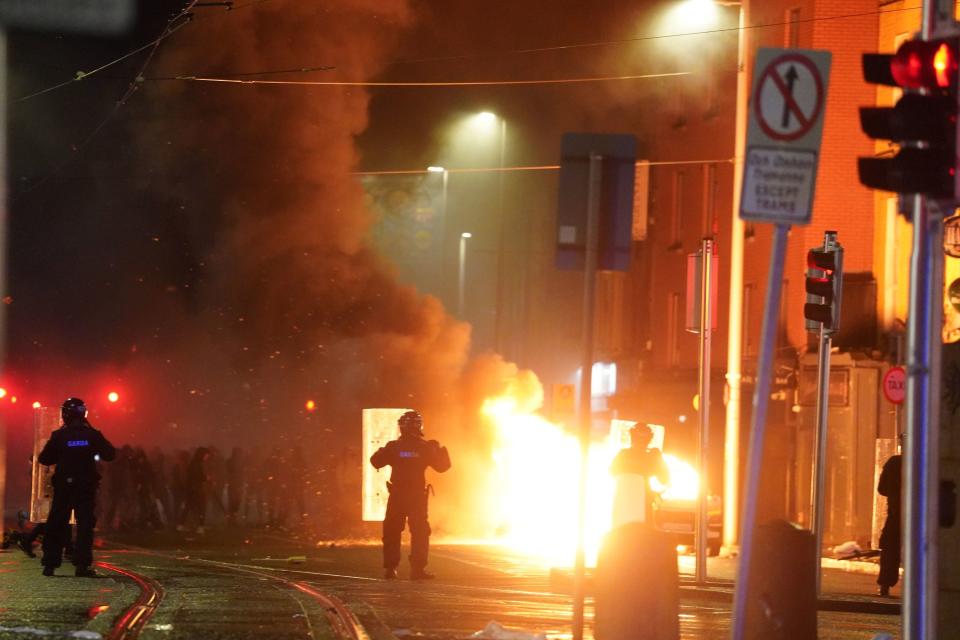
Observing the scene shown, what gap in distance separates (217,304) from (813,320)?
22264 mm

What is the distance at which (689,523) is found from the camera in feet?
73.1

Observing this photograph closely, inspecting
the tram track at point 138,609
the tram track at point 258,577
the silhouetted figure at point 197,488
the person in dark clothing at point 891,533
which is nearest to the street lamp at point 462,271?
the silhouetted figure at point 197,488

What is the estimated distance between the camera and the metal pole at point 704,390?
1675 centimetres

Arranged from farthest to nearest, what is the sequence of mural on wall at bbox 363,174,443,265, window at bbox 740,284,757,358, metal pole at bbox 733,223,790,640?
mural on wall at bbox 363,174,443,265 → window at bbox 740,284,757,358 → metal pole at bbox 733,223,790,640

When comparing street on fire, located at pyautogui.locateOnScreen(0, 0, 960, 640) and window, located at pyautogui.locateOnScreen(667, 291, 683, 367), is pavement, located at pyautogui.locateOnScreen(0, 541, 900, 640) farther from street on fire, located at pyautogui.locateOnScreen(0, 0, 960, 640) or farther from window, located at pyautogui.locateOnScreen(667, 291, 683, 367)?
window, located at pyautogui.locateOnScreen(667, 291, 683, 367)

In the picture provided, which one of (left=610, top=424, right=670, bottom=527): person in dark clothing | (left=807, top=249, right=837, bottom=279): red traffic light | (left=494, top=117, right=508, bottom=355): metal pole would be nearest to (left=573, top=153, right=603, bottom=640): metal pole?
(left=610, top=424, right=670, bottom=527): person in dark clothing

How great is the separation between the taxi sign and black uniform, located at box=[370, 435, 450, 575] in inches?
324

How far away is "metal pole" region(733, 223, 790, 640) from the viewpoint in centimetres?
775

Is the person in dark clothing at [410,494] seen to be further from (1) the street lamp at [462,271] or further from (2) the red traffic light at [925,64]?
(1) the street lamp at [462,271]

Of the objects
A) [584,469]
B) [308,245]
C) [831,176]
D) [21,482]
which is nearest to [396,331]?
[308,245]

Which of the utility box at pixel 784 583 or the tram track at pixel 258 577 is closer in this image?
the utility box at pixel 784 583

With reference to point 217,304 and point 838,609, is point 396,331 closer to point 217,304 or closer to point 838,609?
point 217,304

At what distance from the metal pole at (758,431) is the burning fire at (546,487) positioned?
1359 centimetres

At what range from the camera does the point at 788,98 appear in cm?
821
